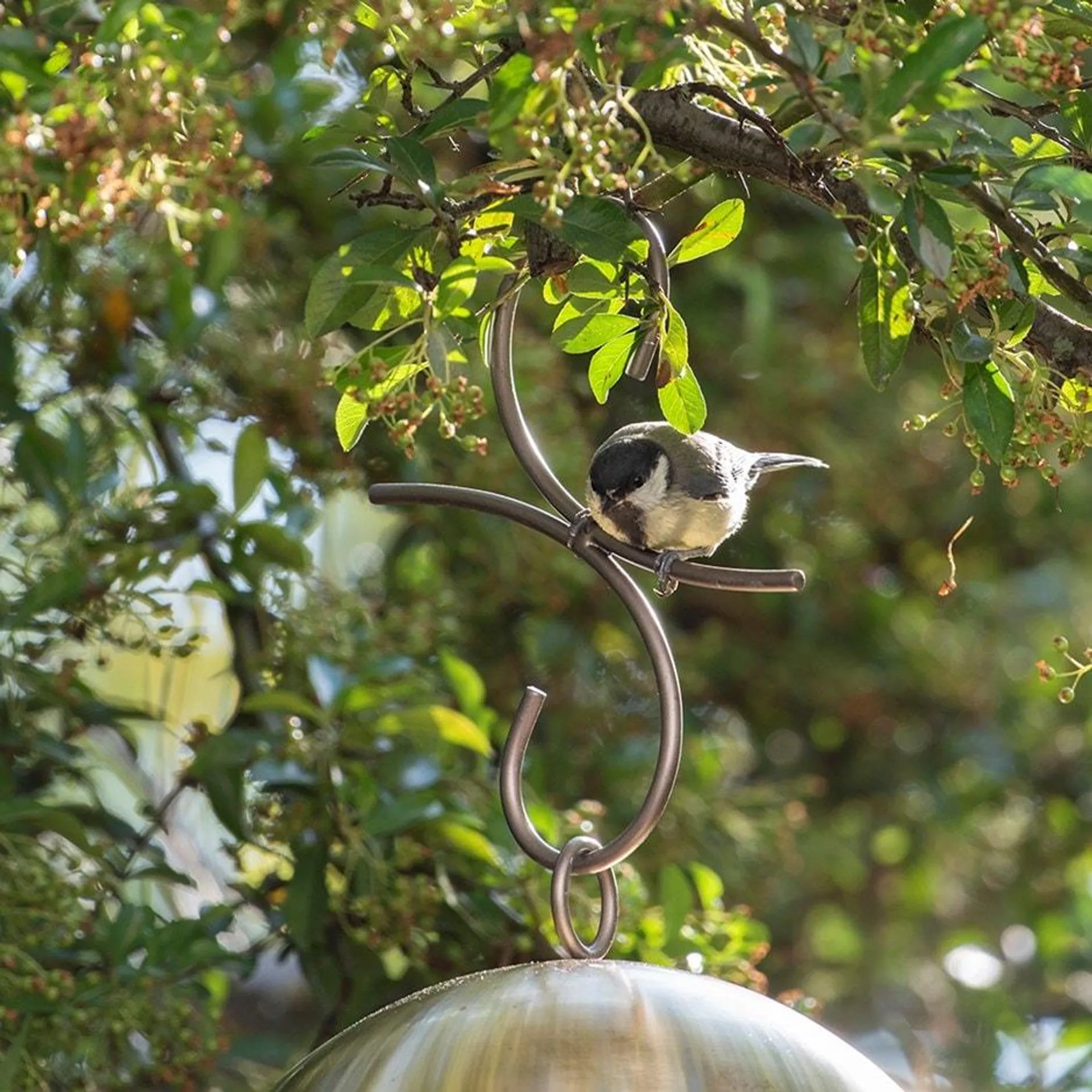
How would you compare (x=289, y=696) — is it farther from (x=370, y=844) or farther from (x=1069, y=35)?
(x=1069, y=35)

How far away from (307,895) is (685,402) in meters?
0.83

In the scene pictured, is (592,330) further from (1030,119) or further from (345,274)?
(1030,119)

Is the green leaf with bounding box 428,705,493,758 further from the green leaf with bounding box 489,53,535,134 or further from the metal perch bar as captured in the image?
the green leaf with bounding box 489,53,535,134

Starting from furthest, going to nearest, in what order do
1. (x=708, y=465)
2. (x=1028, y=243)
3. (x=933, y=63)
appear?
(x=708, y=465)
(x=1028, y=243)
(x=933, y=63)

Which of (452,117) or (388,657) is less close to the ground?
(452,117)

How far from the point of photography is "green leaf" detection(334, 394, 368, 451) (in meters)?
1.08

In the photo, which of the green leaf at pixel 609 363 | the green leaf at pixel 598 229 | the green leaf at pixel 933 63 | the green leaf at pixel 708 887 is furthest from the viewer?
the green leaf at pixel 708 887

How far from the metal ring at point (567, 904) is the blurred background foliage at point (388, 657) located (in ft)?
1.32

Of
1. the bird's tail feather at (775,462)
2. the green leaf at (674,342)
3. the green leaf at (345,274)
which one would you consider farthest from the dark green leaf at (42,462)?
the green leaf at (674,342)

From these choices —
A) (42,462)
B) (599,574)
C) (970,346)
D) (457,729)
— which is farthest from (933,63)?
(42,462)

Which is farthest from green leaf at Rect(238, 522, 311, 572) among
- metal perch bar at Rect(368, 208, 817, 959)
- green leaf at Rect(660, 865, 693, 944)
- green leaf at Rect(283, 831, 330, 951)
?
metal perch bar at Rect(368, 208, 817, 959)

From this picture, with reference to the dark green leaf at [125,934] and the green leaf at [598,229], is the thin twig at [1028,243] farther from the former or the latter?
the dark green leaf at [125,934]

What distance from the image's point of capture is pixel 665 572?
1133 millimetres

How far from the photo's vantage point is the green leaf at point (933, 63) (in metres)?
0.83
